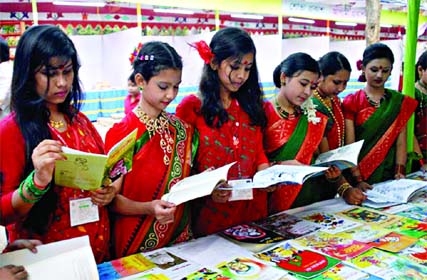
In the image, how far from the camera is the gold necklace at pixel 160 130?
140 centimetres

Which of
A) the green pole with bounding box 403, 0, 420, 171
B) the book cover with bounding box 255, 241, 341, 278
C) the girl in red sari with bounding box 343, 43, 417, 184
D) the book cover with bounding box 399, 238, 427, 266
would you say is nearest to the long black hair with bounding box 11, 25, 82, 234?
the book cover with bounding box 255, 241, 341, 278

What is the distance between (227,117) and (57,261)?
2.58 feet

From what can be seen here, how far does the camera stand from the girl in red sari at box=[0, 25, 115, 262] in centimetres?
108

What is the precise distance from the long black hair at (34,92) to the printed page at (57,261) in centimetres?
14

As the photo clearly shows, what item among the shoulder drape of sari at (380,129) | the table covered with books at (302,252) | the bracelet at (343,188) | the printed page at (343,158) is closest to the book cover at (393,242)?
the table covered with books at (302,252)

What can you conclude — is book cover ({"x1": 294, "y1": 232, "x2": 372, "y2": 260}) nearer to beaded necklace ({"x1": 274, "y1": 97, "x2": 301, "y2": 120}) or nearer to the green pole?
beaded necklace ({"x1": 274, "y1": 97, "x2": 301, "y2": 120})

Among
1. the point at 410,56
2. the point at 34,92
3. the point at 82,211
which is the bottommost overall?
the point at 82,211

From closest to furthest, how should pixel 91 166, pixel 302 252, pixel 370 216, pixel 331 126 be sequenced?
pixel 91 166
pixel 302 252
pixel 370 216
pixel 331 126

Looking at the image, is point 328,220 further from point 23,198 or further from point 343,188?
point 23,198

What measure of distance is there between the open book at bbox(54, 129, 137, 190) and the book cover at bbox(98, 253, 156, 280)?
228mm

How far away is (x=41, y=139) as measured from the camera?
113 cm

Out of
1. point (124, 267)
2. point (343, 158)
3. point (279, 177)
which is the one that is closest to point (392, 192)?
point (343, 158)

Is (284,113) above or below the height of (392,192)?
above

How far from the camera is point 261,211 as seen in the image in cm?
172
